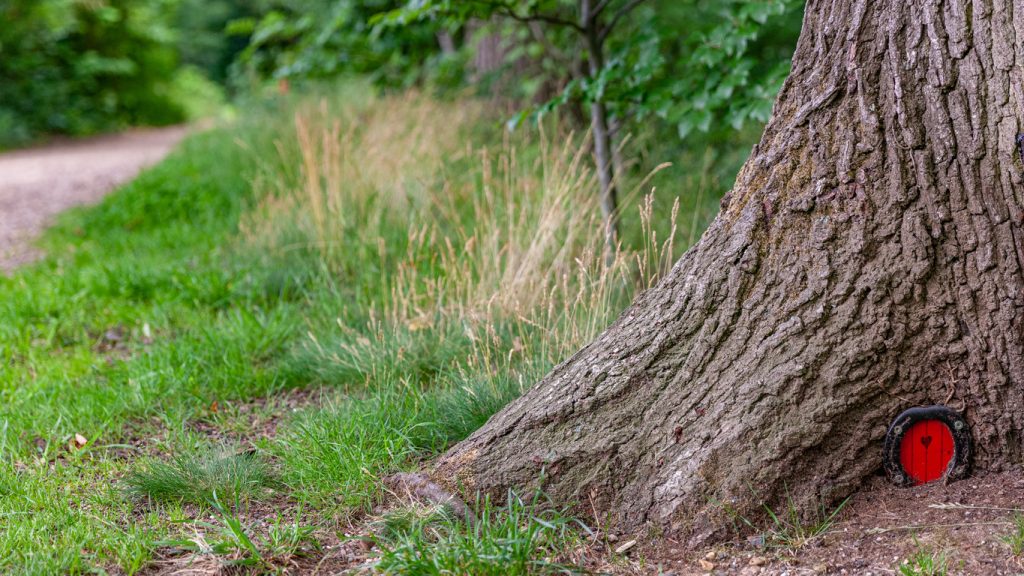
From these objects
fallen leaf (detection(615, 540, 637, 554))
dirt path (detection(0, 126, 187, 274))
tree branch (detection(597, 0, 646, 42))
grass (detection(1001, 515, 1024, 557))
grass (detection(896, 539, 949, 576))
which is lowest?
fallen leaf (detection(615, 540, 637, 554))

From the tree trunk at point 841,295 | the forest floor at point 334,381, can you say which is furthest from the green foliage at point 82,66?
the tree trunk at point 841,295

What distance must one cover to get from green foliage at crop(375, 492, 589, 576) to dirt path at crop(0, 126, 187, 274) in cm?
488

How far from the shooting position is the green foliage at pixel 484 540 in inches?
90.0

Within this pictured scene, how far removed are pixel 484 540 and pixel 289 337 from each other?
2355 mm

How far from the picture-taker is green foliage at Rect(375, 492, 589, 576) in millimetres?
2285

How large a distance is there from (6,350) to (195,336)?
3.12 feet

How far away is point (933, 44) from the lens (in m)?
2.37

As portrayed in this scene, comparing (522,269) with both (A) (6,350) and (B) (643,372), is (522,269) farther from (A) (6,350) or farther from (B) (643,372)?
(A) (6,350)

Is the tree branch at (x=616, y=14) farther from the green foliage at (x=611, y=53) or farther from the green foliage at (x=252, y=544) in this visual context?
the green foliage at (x=252, y=544)

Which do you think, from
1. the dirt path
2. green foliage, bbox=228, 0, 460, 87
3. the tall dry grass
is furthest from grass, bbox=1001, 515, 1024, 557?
the dirt path

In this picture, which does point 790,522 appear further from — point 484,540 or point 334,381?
point 334,381

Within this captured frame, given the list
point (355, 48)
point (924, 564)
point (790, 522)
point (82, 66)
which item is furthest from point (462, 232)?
point (82, 66)

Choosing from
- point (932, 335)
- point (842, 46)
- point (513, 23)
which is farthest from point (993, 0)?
point (513, 23)

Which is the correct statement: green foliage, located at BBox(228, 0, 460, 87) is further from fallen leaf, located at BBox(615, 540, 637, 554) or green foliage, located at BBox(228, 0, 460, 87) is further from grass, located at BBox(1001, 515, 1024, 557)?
grass, located at BBox(1001, 515, 1024, 557)
